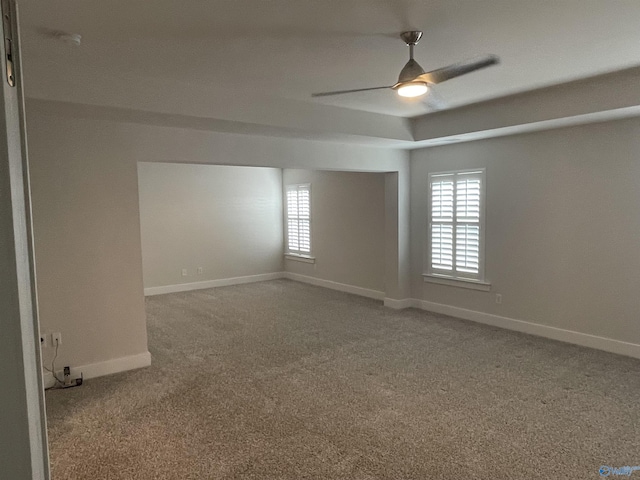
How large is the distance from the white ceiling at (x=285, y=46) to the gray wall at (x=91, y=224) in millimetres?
685

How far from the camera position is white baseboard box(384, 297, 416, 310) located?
21.2 ft

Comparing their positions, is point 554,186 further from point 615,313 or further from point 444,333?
point 444,333

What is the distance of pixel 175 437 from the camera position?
3002 mm

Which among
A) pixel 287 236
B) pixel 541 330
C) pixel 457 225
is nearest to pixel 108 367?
pixel 457 225

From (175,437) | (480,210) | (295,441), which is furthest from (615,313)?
(175,437)

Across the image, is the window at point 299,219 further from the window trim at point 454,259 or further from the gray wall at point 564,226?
the gray wall at point 564,226

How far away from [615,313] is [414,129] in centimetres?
295

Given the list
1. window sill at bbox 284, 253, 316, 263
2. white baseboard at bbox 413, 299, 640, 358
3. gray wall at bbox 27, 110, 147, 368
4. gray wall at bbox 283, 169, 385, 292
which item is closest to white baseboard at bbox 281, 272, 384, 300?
gray wall at bbox 283, 169, 385, 292

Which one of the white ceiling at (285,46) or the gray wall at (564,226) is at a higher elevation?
the white ceiling at (285,46)

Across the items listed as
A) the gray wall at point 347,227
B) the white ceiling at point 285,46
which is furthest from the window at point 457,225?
the white ceiling at point 285,46

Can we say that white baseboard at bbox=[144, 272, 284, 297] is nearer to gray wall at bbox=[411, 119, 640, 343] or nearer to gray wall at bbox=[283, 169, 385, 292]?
gray wall at bbox=[283, 169, 385, 292]

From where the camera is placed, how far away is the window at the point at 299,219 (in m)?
8.47

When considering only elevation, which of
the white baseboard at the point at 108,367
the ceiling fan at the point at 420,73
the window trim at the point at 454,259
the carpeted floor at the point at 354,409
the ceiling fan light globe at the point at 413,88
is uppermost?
the ceiling fan at the point at 420,73

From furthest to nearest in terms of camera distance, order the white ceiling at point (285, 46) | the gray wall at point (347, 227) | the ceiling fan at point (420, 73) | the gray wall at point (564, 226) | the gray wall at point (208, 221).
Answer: the gray wall at point (208, 221), the gray wall at point (347, 227), the gray wall at point (564, 226), the ceiling fan at point (420, 73), the white ceiling at point (285, 46)
